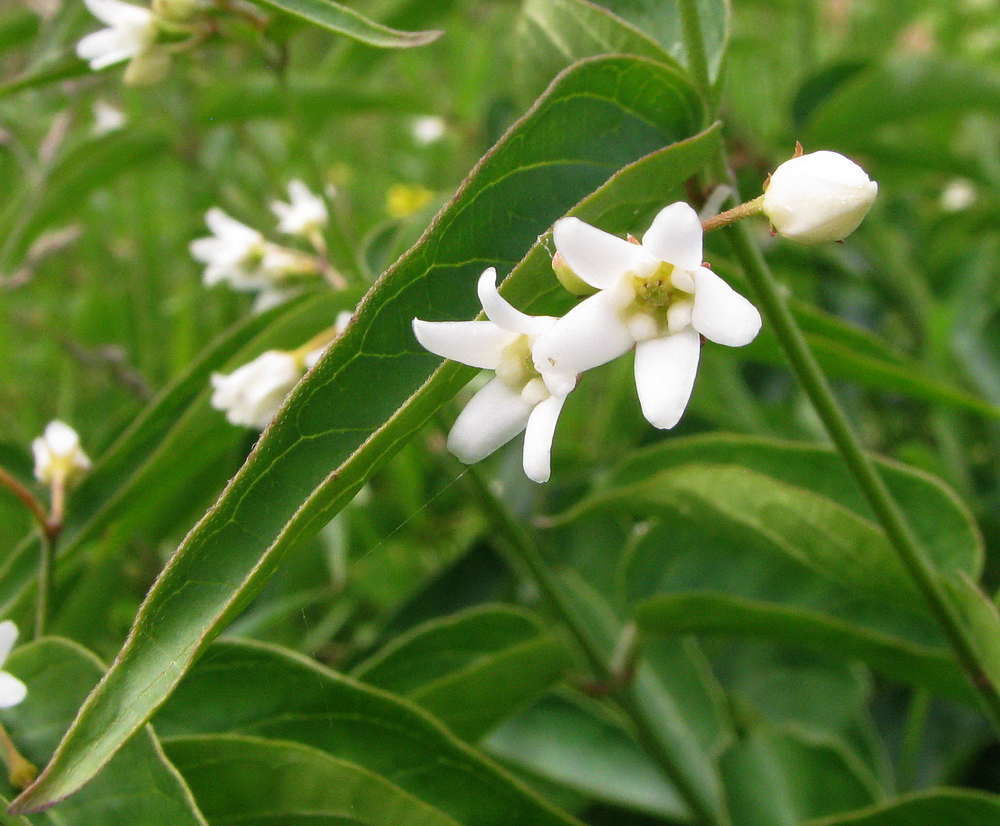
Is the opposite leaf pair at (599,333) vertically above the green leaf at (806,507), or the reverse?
the opposite leaf pair at (599,333)

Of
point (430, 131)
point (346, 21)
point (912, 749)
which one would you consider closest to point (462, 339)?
point (346, 21)

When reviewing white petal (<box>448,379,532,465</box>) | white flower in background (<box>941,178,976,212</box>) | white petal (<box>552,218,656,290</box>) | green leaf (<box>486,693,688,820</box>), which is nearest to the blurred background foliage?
green leaf (<box>486,693,688,820</box>)

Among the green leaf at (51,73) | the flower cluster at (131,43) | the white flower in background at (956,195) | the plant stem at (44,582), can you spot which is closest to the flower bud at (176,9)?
the flower cluster at (131,43)

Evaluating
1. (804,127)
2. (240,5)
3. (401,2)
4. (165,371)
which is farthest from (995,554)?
(165,371)

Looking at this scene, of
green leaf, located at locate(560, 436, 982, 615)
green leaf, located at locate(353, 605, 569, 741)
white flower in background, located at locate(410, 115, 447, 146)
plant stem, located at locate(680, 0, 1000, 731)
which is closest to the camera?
plant stem, located at locate(680, 0, 1000, 731)

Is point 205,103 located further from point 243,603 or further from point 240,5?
point 243,603

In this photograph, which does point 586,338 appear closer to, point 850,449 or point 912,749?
point 850,449

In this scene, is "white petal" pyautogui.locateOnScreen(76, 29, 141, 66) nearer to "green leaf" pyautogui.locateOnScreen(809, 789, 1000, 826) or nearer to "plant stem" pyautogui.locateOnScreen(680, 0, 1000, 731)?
"plant stem" pyautogui.locateOnScreen(680, 0, 1000, 731)

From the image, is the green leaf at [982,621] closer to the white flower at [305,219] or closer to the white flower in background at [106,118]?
the white flower at [305,219]
